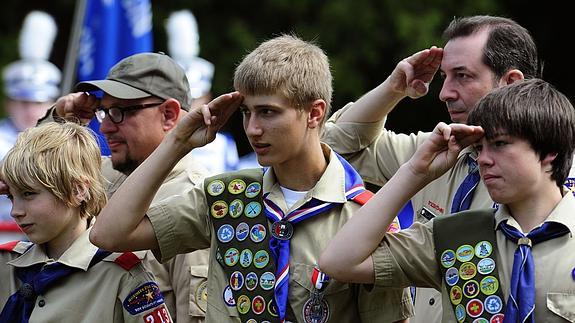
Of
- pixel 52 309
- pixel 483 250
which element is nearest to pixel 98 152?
pixel 52 309

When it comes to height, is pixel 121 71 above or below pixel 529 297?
above

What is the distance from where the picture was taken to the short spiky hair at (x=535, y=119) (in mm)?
4439

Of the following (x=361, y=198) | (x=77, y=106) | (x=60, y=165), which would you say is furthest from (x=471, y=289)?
(x=77, y=106)

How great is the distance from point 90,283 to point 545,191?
6.03 ft

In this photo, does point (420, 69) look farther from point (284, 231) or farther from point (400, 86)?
point (284, 231)

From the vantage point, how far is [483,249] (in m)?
4.47

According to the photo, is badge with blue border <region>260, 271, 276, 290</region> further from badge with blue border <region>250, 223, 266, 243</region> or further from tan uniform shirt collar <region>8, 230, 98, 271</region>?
tan uniform shirt collar <region>8, 230, 98, 271</region>

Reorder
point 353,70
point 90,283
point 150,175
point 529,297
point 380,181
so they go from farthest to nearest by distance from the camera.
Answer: point 353,70 < point 380,181 < point 90,283 < point 150,175 < point 529,297

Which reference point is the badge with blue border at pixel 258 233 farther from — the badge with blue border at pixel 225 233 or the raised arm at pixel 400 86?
the raised arm at pixel 400 86

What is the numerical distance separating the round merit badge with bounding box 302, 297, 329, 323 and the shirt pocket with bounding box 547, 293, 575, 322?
2.69ft

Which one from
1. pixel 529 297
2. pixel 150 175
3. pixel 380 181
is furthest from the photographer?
pixel 380 181

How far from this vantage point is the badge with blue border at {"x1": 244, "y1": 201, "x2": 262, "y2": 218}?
487 centimetres

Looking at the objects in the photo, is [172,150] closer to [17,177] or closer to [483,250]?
[17,177]

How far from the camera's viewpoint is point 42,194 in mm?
5258
